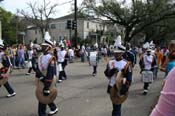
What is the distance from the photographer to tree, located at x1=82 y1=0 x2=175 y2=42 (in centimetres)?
4175

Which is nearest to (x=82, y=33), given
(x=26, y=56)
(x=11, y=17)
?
(x=11, y=17)

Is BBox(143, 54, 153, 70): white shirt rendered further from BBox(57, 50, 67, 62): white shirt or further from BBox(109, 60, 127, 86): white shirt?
BBox(109, 60, 127, 86): white shirt

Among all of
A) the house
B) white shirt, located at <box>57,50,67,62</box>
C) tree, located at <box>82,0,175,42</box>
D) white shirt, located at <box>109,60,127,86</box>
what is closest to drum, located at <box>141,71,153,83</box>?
white shirt, located at <box>109,60,127,86</box>

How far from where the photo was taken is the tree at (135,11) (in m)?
41.8

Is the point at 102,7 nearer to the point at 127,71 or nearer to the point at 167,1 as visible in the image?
the point at 167,1

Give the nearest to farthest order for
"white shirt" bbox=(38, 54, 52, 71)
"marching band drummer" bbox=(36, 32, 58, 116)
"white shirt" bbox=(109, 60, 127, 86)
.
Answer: "white shirt" bbox=(109, 60, 127, 86) < "marching band drummer" bbox=(36, 32, 58, 116) < "white shirt" bbox=(38, 54, 52, 71)

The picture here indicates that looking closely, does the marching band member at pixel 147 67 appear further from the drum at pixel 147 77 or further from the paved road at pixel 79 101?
the paved road at pixel 79 101

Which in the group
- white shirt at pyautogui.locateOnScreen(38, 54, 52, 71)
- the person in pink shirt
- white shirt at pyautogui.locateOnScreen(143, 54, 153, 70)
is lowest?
white shirt at pyautogui.locateOnScreen(143, 54, 153, 70)

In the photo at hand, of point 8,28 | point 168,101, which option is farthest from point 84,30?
point 168,101

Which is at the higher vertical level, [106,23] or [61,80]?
[106,23]

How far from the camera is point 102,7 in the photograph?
43.8 metres

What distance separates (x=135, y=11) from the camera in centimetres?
4328

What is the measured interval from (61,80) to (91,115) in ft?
21.5

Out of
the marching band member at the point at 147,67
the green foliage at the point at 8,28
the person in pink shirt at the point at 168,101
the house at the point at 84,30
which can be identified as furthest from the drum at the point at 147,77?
the green foliage at the point at 8,28
